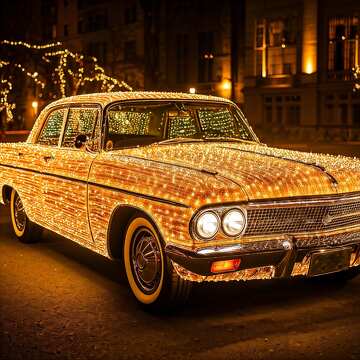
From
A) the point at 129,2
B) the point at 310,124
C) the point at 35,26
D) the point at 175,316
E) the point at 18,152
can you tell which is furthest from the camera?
the point at 35,26

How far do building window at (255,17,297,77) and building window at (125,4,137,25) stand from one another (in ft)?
46.8

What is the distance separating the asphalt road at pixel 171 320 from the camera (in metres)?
4.38

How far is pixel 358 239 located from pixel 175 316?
1461 millimetres

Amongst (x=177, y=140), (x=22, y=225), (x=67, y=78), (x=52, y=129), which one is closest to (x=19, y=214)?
(x=22, y=225)

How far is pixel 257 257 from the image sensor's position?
4.70 metres

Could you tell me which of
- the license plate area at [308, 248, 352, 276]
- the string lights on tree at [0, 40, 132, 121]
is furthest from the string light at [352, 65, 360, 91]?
the license plate area at [308, 248, 352, 276]

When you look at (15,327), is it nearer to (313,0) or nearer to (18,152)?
(18,152)

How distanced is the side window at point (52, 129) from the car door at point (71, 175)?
14 cm

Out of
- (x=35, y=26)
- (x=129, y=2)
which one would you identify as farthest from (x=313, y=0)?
(x=35, y=26)

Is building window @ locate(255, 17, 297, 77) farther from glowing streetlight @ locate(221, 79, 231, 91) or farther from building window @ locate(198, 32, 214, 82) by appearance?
building window @ locate(198, 32, 214, 82)

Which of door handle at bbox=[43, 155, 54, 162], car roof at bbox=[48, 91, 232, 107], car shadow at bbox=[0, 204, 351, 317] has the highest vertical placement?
car roof at bbox=[48, 91, 232, 107]

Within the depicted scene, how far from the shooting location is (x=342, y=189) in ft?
16.8

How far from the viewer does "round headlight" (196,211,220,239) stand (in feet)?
15.3

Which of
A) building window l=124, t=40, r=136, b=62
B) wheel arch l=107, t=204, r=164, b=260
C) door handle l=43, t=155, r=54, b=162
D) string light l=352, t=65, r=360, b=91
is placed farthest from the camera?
building window l=124, t=40, r=136, b=62
